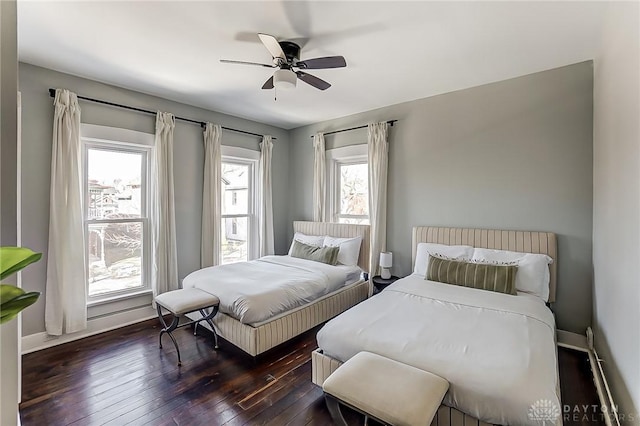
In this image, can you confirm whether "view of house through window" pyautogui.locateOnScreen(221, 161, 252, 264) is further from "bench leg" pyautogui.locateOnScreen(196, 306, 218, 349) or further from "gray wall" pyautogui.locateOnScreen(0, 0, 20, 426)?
"gray wall" pyautogui.locateOnScreen(0, 0, 20, 426)

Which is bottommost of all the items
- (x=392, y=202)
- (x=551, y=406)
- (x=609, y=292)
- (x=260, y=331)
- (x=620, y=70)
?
(x=260, y=331)

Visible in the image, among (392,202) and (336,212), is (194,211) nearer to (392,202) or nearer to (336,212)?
(336,212)

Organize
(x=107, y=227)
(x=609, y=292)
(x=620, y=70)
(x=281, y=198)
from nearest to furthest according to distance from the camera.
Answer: (x=620, y=70)
(x=609, y=292)
(x=107, y=227)
(x=281, y=198)

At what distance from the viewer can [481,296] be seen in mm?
2578

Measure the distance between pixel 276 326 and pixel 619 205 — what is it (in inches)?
109

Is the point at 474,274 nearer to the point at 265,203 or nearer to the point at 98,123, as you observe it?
the point at 265,203

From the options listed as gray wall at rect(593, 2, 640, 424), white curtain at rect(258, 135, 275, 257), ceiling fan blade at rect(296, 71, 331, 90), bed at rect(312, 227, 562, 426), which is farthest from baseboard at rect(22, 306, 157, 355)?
gray wall at rect(593, 2, 640, 424)

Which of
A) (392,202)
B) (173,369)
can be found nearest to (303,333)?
(173,369)

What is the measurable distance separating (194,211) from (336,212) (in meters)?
2.21

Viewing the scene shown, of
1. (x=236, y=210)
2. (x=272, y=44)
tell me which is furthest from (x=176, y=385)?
(x=236, y=210)

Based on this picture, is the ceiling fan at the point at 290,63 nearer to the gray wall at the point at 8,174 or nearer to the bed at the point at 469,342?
the gray wall at the point at 8,174

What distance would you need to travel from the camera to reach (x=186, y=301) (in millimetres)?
2697

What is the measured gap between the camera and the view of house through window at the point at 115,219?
11.0ft

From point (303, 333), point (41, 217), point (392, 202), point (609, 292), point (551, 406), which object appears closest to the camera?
point (551, 406)
